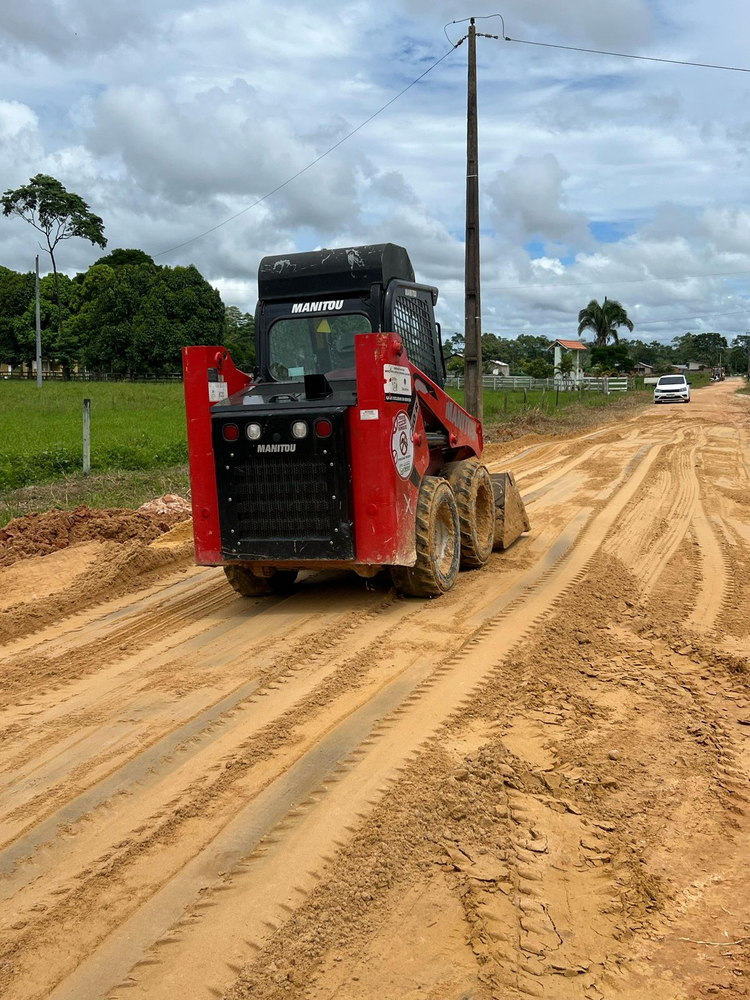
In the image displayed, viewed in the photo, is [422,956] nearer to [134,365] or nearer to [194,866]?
[194,866]

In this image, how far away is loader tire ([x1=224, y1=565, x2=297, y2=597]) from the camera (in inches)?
298

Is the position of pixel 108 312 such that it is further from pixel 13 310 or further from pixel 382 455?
pixel 382 455

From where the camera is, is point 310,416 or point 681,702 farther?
point 310,416

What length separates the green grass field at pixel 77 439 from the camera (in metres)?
14.9

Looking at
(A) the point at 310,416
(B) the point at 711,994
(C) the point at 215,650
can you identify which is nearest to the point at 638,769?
(B) the point at 711,994

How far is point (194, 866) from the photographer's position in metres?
3.54

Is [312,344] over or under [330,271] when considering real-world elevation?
under

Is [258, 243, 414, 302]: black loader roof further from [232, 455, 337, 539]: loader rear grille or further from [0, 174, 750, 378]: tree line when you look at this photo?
[0, 174, 750, 378]: tree line

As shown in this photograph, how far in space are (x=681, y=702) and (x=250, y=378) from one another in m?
4.53

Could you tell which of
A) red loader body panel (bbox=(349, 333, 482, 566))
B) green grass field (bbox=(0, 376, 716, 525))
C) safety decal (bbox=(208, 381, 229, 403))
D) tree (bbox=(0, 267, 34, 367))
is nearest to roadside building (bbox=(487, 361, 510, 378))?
tree (bbox=(0, 267, 34, 367))

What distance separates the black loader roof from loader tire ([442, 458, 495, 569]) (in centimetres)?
186

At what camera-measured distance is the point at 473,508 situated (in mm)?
8336

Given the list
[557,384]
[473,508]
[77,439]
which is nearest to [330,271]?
[473,508]

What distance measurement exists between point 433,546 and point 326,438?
1.28m
